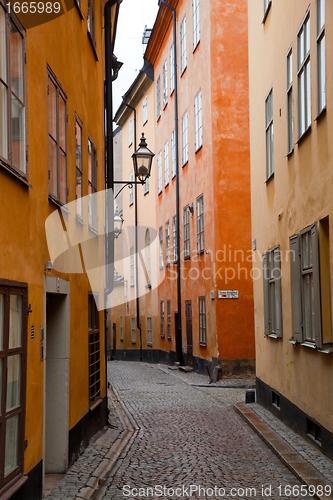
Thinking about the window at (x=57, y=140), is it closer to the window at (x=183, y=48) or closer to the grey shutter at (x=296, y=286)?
the grey shutter at (x=296, y=286)

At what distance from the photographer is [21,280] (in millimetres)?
5633

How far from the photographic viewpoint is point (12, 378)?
5391mm

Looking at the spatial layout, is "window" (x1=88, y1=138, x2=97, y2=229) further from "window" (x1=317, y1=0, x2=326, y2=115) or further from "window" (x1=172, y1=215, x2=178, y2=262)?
"window" (x1=172, y1=215, x2=178, y2=262)

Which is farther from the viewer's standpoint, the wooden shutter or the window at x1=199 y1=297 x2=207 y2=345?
the window at x1=199 y1=297 x2=207 y2=345

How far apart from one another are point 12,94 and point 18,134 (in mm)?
375

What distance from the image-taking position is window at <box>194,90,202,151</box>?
22172mm

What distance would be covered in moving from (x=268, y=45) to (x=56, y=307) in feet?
23.8

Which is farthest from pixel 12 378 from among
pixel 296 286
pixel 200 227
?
pixel 200 227

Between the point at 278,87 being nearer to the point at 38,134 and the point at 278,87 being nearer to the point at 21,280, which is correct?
the point at 38,134

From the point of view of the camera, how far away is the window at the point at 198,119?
72.7 feet

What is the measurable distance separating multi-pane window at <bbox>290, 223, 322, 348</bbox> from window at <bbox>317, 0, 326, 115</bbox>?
160cm

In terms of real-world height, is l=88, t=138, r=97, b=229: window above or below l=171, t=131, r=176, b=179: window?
below

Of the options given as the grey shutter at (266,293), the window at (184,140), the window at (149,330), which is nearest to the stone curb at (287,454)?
the grey shutter at (266,293)

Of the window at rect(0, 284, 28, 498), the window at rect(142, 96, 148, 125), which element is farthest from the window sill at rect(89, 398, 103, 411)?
the window at rect(142, 96, 148, 125)
